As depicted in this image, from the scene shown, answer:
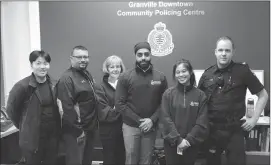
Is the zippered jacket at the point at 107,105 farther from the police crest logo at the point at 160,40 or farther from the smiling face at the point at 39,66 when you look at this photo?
the police crest logo at the point at 160,40

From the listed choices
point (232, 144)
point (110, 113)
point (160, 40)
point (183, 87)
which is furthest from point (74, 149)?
point (160, 40)

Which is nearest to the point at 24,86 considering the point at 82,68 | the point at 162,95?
the point at 82,68

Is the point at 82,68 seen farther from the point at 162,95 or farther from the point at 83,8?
the point at 83,8

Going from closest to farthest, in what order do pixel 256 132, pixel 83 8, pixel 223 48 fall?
pixel 223 48 → pixel 256 132 → pixel 83 8

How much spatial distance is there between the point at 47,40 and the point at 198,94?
2.18 metres

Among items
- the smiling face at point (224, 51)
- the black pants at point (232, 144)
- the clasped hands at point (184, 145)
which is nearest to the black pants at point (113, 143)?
the clasped hands at point (184, 145)

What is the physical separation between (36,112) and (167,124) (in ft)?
3.40

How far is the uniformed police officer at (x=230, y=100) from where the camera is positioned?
2.13m

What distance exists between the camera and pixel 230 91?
2.13m

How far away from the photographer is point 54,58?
138 inches

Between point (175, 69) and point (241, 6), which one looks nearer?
point (175, 69)

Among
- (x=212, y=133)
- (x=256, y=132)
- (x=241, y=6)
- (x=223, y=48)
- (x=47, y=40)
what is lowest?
(x=256, y=132)

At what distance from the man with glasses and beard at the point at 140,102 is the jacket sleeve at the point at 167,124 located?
6.0 inches

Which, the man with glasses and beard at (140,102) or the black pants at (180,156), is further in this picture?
the man with glasses and beard at (140,102)
